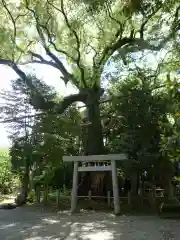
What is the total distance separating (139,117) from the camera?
11.1 metres

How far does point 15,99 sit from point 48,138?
7.03 feet

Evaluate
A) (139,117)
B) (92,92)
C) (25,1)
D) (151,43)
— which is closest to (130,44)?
(151,43)

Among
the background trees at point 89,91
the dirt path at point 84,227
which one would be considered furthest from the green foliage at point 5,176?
the dirt path at point 84,227

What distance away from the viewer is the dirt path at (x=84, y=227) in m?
6.43

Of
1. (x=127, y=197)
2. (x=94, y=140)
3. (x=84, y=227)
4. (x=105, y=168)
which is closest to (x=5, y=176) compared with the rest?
(x=94, y=140)

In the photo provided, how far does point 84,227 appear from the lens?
24.5 feet

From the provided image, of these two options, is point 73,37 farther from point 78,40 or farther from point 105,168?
point 105,168

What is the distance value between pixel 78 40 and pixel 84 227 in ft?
24.9

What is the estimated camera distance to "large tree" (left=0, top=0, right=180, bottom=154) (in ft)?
40.1

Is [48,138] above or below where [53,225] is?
above

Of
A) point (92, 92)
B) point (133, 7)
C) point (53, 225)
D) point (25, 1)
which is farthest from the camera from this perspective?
point (92, 92)

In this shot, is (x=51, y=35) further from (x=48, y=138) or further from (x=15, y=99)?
(x=48, y=138)

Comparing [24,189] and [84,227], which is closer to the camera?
[84,227]

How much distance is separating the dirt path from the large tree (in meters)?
4.01
